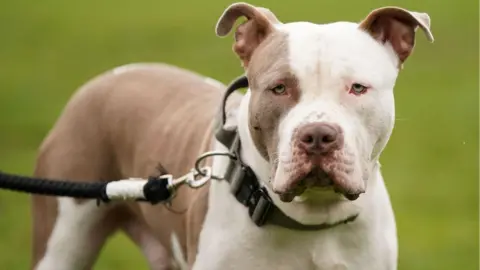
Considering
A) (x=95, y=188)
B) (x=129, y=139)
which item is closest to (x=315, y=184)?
(x=95, y=188)

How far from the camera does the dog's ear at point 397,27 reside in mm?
4574

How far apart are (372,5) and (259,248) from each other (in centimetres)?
1108

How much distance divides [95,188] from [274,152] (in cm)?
110

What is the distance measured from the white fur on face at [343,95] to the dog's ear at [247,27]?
0.18m

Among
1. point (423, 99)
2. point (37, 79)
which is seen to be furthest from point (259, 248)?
point (37, 79)

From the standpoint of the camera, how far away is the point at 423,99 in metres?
12.3

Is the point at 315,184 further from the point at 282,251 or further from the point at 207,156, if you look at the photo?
the point at 207,156

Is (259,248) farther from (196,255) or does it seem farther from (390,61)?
(390,61)

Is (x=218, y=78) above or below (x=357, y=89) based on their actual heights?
below

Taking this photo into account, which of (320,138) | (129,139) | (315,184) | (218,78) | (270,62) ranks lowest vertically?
(218,78)

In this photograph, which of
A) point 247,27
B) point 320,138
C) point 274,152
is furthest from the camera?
point 247,27

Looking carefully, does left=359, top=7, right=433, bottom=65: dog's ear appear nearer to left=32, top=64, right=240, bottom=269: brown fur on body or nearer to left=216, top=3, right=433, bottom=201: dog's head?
left=216, top=3, right=433, bottom=201: dog's head

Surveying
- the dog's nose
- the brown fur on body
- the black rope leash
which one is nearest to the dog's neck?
the dog's nose

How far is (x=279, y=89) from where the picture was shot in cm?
439
